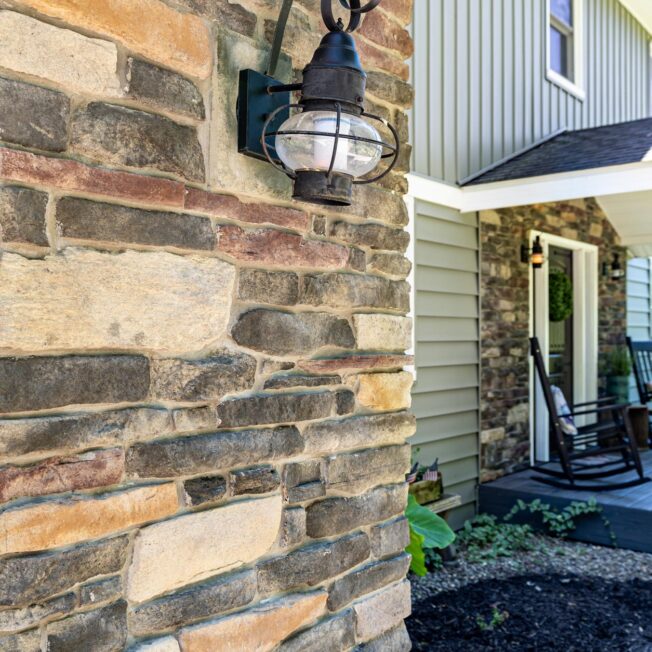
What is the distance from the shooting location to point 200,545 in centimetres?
156

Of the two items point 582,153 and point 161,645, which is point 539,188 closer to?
point 582,153

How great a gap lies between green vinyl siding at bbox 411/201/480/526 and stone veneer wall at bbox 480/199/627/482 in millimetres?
121

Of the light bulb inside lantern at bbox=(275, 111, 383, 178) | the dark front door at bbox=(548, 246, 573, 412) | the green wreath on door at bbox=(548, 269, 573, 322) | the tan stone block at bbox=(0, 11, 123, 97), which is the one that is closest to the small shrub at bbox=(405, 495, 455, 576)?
the light bulb inside lantern at bbox=(275, 111, 383, 178)

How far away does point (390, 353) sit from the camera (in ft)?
6.84

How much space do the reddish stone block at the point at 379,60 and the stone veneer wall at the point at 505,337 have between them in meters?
3.12

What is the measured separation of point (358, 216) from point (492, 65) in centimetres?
396

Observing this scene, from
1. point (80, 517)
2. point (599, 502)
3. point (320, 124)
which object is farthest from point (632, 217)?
point (80, 517)

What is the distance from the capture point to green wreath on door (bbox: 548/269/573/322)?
19.7ft

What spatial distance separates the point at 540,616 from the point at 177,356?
8.85ft

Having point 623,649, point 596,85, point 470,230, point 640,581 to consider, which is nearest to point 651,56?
point 596,85

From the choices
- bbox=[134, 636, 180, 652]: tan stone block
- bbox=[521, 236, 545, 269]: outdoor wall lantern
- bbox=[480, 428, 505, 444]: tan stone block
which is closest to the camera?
bbox=[134, 636, 180, 652]: tan stone block

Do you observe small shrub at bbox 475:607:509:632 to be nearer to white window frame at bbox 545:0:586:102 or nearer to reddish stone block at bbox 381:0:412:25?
reddish stone block at bbox 381:0:412:25

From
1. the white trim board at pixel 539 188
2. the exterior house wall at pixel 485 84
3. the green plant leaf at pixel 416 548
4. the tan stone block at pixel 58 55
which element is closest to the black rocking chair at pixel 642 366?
the exterior house wall at pixel 485 84

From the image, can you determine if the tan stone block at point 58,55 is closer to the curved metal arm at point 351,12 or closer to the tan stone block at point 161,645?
the curved metal arm at point 351,12
